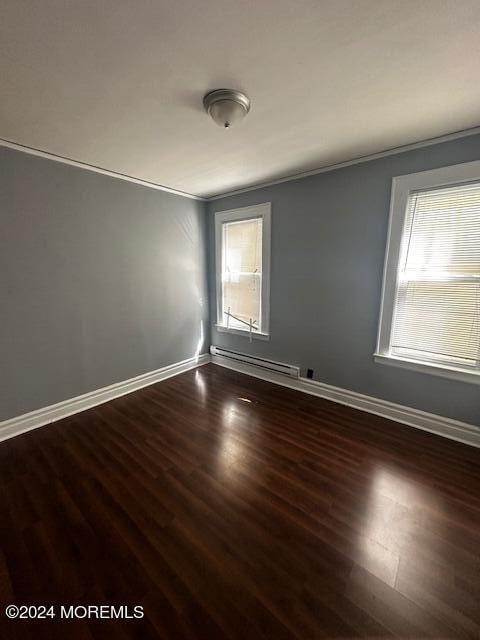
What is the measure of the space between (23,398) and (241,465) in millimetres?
2005

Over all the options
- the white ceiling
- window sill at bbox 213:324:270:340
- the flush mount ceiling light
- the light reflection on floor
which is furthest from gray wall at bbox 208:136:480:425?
the flush mount ceiling light

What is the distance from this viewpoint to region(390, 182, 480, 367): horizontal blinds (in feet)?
6.57

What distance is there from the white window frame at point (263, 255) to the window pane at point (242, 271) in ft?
0.20

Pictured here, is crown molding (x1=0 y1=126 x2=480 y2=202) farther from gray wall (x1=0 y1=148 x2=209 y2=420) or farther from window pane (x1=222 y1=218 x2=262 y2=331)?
window pane (x1=222 y1=218 x2=262 y2=331)

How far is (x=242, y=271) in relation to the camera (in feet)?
11.6

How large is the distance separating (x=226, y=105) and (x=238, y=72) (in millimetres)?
197

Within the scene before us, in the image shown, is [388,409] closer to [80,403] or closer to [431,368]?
[431,368]

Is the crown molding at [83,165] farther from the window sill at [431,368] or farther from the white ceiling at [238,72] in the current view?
the window sill at [431,368]

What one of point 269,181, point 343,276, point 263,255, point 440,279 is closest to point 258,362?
point 263,255

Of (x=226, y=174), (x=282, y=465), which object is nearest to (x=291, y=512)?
(x=282, y=465)

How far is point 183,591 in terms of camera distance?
116 centimetres

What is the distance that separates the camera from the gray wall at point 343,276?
2205mm

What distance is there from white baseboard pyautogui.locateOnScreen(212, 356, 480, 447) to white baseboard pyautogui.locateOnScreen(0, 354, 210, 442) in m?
1.22

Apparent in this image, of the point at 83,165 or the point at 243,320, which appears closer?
the point at 83,165
